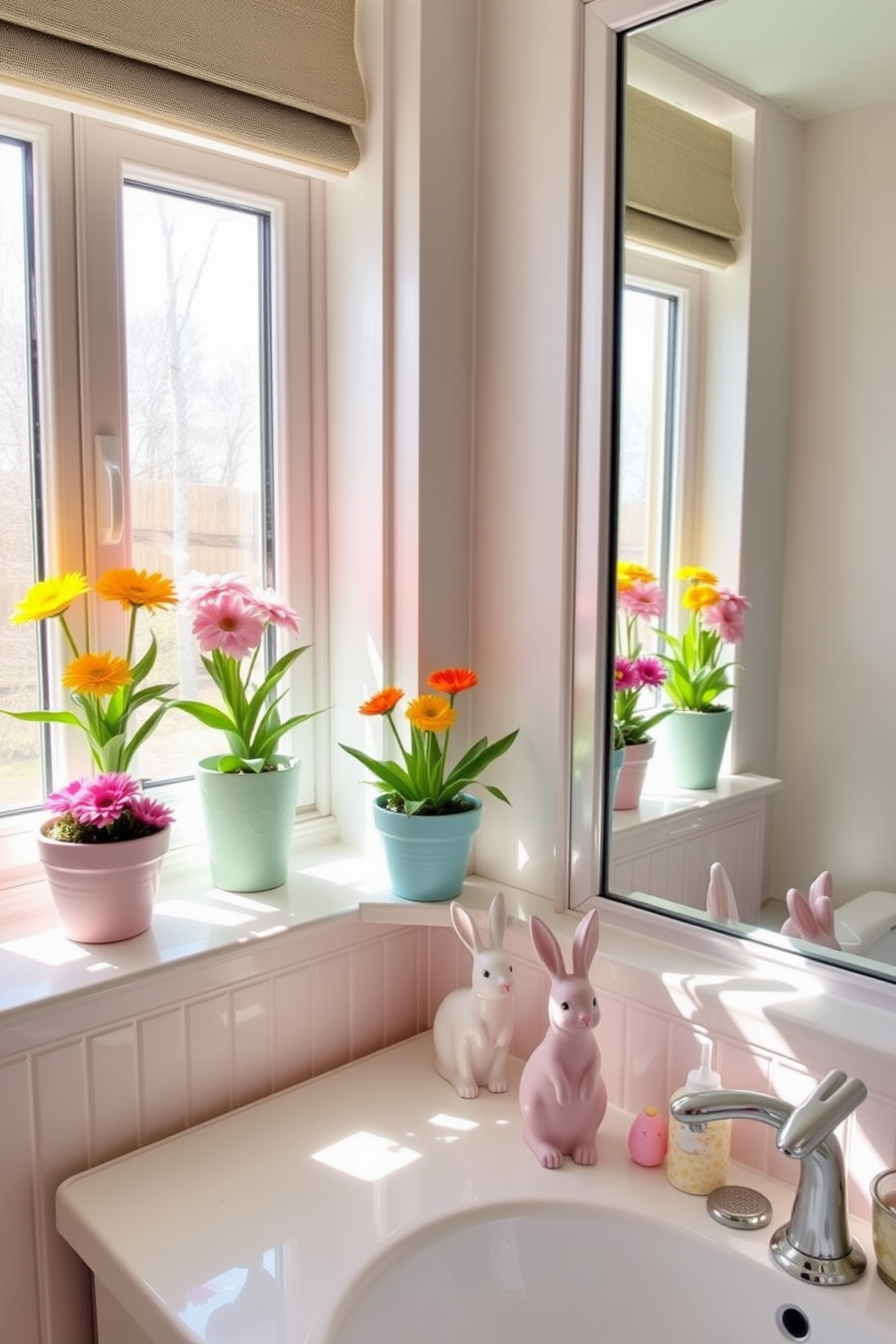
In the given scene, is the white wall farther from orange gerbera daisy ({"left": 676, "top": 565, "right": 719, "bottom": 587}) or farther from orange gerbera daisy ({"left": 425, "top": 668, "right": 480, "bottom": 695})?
orange gerbera daisy ({"left": 425, "top": 668, "right": 480, "bottom": 695})

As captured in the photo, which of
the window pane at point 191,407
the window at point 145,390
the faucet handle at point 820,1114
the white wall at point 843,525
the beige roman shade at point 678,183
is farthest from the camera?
the window pane at point 191,407

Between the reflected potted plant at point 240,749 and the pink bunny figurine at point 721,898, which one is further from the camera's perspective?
the reflected potted plant at point 240,749

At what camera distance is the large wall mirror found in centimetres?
107

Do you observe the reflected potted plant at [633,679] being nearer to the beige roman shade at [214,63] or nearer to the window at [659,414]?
the window at [659,414]

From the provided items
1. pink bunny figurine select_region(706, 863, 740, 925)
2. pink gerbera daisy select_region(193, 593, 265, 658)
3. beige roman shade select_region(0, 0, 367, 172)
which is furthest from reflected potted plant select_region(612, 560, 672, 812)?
beige roman shade select_region(0, 0, 367, 172)

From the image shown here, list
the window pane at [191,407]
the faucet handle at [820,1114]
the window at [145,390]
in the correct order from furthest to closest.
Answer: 1. the window pane at [191,407]
2. the window at [145,390]
3. the faucet handle at [820,1114]

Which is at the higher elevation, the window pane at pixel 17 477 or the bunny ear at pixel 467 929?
the window pane at pixel 17 477

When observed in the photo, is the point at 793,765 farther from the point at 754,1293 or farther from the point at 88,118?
the point at 88,118

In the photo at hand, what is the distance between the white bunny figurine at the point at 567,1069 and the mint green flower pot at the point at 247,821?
0.41m

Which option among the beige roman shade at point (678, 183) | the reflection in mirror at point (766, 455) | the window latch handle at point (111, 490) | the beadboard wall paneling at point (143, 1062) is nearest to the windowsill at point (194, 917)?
the beadboard wall paneling at point (143, 1062)

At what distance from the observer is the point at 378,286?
4.62 ft

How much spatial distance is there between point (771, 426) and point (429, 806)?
0.62m

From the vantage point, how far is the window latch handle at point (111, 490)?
1.32 metres


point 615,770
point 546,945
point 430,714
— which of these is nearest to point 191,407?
point 430,714
